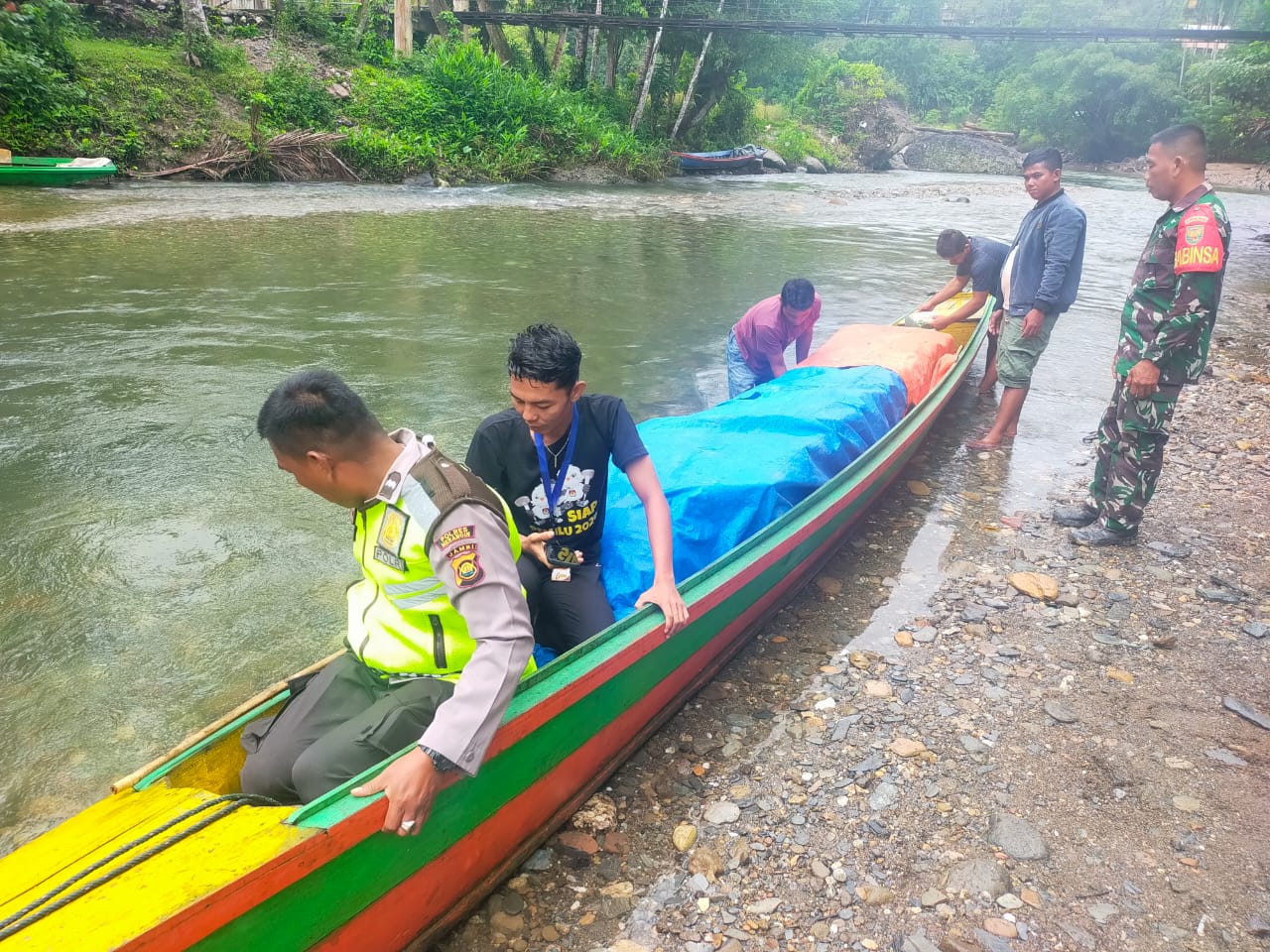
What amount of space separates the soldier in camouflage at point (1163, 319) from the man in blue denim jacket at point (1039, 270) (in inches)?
39.8

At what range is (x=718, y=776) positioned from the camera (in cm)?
298

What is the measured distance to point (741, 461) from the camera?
368cm

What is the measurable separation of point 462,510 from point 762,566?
172cm

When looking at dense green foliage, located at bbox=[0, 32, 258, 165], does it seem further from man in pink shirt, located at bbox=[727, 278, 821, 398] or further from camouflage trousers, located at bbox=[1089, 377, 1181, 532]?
camouflage trousers, located at bbox=[1089, 377, 1181, 532]

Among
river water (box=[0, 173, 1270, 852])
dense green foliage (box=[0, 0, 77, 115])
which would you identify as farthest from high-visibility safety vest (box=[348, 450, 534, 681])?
dense green foliage (box=[0, 0, 77, 115])

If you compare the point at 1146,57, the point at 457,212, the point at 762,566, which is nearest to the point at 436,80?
the point at 457,212

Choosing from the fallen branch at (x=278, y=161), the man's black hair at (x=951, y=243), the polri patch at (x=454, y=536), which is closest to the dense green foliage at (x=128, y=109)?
the fallen branch at (x=278, y=161)

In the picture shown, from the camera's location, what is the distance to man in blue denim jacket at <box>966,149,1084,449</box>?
5.10m

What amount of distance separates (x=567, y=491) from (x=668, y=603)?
1.67 ft

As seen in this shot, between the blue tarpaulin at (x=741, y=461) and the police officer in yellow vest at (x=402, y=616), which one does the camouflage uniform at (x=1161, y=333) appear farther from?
the police officer in yellow vest at (x=402, y=616)

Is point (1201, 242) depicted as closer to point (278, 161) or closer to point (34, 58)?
point (278, 161)

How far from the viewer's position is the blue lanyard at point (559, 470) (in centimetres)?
266

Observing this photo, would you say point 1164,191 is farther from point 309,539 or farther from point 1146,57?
point 1146,57

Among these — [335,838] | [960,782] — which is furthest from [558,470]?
[960,782]
